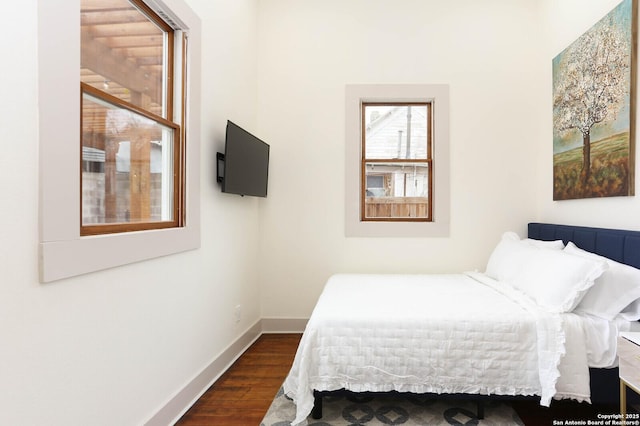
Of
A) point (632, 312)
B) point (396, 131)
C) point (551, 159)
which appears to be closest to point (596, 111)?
point (551, 159)

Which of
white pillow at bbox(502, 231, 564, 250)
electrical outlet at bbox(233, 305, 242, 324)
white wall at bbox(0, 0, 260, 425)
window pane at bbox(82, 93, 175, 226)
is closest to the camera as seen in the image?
white wall at bbox(0, 0, 260, 425)

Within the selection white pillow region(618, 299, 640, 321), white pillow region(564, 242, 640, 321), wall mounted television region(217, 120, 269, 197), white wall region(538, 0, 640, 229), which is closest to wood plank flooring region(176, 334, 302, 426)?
wall mounted television region(217, 120, 269, 197)

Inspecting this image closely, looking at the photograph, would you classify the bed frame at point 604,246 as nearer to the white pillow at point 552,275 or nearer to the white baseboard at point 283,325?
the white pillow at point 552,275

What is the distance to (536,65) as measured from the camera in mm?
3453

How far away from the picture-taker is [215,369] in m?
2.55

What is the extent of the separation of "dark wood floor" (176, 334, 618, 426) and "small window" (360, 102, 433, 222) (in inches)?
66.9

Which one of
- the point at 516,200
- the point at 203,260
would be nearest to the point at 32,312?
the point at 203,260

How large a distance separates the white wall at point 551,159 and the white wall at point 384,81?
135 mm

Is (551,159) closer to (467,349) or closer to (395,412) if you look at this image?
(467,349)

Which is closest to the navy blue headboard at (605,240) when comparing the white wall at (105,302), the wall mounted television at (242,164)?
the wall mounted television at (242,164)

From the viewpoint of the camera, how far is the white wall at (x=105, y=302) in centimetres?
111

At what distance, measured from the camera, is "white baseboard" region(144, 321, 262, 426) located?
1928 mm

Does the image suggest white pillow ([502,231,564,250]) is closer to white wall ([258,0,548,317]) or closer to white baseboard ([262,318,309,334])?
white wall ([258,0,548,317])

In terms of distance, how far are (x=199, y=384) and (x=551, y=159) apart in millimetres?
3336
